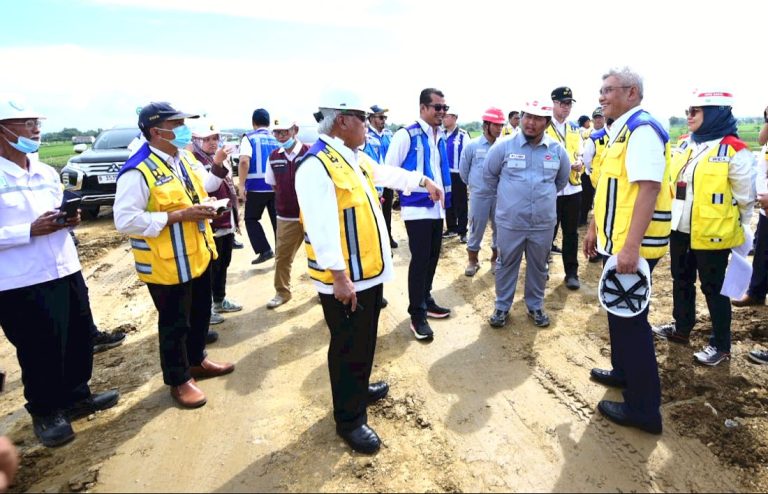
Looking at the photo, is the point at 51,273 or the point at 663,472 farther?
the point at 51,273

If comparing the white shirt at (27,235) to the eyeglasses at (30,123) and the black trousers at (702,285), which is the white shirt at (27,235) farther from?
the black trousers at (702,285)

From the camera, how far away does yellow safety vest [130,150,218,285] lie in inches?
118

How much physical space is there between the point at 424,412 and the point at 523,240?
1955 millimetres

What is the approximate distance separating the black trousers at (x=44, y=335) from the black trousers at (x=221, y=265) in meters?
1.54

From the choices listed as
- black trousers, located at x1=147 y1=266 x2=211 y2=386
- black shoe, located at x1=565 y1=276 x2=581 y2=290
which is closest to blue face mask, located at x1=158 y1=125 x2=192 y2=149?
black trousers, located at x1=147 y1=266 x2=211 y2=386

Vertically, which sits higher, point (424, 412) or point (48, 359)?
point (48, 359)

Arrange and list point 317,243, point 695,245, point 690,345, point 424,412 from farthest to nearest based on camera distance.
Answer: point 690,345
point 695,245
point 424,412
point 317,243

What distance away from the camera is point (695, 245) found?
365 centimetres

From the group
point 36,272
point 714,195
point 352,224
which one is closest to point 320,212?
point 352,224

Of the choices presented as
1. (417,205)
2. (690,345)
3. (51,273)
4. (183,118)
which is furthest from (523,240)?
(51,273)

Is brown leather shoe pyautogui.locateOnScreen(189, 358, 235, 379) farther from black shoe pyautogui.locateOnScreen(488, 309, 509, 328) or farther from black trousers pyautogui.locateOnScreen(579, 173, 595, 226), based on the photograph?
black trousers pyautogui.locateOnScreen(579, 173, 595, 226)

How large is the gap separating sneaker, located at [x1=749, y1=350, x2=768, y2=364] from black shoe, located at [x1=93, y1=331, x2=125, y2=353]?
557 cm

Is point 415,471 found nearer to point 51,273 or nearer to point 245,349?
point 245,349

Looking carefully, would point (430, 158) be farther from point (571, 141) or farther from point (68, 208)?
point (571, 141)
